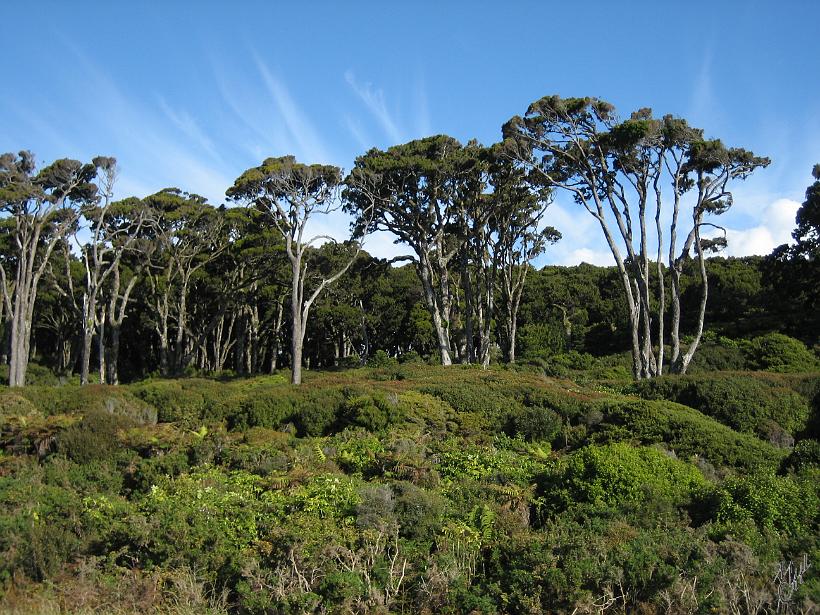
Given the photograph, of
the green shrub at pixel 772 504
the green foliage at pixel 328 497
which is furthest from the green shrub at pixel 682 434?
the green foliage at pixel 328 497

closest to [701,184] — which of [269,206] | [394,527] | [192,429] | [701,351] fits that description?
[701,351]

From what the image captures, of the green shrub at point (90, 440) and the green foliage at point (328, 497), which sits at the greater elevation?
the green shrub at point (90, 440)

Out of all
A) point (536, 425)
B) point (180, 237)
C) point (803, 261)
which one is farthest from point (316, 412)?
point (803, 261)

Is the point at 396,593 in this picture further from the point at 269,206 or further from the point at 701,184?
the point at 269,206

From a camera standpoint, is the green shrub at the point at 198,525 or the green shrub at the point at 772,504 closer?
the green shrub at the point at 198,525

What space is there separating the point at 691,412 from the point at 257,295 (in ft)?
99.5

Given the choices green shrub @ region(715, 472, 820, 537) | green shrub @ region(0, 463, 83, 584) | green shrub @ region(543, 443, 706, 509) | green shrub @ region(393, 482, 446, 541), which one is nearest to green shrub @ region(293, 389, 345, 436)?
green shrub @ region(0, 463, 83, 584)

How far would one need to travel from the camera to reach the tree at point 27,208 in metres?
25.5

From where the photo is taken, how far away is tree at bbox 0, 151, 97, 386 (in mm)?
25484

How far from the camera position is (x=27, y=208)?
2659 centimetres

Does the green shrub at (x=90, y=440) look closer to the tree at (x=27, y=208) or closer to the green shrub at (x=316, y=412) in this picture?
the green shrub at (x=316, y=412)

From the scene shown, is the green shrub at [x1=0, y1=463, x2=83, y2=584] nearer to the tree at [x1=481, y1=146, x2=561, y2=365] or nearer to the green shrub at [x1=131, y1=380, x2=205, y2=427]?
the green shrub at [x1=131, y1=380, x2=205, y2=427]

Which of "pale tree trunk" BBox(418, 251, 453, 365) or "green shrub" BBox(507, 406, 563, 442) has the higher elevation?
"pale tree trunk" BBox(418, 251, 453, 365)

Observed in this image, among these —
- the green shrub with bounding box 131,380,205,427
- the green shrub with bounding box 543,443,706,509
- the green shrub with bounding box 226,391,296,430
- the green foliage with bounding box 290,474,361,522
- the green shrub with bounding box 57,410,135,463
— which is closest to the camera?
the green foliage with bounding box 290,474,361,522
